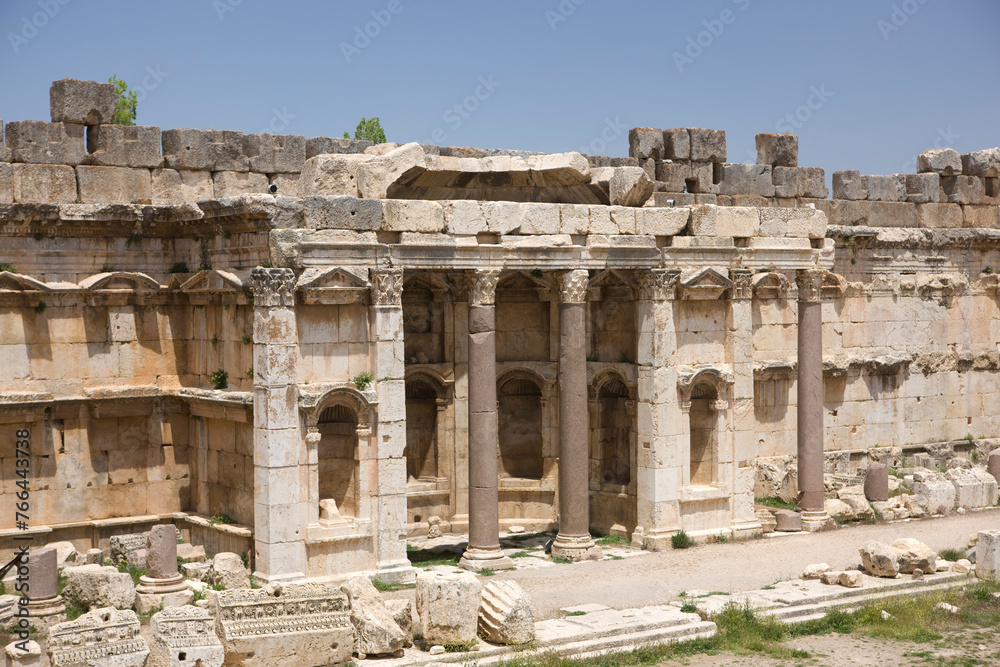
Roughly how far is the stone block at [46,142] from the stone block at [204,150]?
1.45m

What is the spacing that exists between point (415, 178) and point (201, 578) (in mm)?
7272

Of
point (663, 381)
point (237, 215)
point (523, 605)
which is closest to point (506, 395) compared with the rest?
point (663, 381)

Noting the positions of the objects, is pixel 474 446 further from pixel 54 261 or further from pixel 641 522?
pixel 54 261

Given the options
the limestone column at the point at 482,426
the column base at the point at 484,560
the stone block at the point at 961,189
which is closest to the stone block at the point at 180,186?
the limestone column at the point at 482,426

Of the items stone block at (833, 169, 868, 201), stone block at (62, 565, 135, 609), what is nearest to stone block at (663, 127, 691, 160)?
stone block at (833, 169, 868, 201)

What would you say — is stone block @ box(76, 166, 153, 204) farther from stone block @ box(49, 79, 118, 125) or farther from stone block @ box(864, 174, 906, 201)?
stone block @ box(864, 174, 906, 201)

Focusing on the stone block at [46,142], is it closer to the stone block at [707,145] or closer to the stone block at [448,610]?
the stone block at [448,610]

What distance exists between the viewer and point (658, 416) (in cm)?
2100

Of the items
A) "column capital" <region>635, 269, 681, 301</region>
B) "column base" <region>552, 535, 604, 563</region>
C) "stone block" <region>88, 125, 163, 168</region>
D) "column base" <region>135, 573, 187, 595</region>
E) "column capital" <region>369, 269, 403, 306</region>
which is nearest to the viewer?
"column base" <region>135, 573, 187, 595</region>

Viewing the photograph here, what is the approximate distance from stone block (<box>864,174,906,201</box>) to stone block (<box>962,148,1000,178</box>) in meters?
2.05

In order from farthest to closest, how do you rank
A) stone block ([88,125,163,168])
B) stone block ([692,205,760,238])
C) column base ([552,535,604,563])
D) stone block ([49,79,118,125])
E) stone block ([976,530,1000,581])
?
stone block ([692,205,760,238]) → column base ([552,535,604,563]) → stone block ([88,125,163,168]) → stone block ([49,79,118,125]) → stone block ([976,530,1000,581])

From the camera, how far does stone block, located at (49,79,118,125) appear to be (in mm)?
19516

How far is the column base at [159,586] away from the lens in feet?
56.3

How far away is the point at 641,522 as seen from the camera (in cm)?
2127
